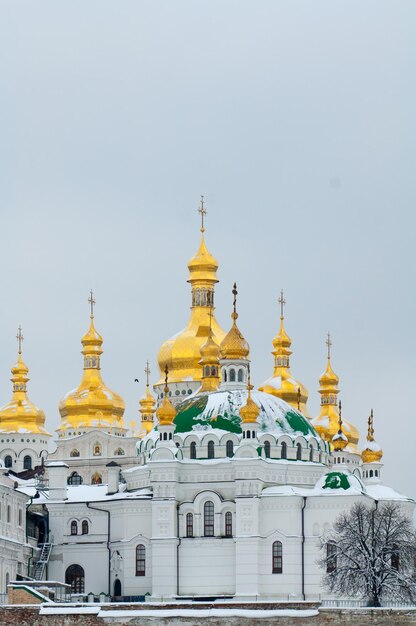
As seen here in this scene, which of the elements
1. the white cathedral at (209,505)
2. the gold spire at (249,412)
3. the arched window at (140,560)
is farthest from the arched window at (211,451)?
the arched window at (140,560)

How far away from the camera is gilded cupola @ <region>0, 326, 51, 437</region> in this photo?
110 meters

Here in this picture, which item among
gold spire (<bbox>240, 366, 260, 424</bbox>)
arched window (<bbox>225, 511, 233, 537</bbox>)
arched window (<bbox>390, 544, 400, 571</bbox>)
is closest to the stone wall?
arched window (<bbox>390, 544, 400, 571</bbox>)

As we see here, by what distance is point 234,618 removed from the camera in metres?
63.5

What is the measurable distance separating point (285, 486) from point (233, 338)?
29.1 ft

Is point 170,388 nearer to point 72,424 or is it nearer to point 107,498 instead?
point 72,424

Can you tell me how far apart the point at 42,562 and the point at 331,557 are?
41.3 ft

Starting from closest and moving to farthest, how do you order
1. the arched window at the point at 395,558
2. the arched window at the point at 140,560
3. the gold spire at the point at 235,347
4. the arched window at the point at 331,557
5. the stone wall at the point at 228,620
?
the stone wall at the point at 228,620 < the arched window at the point at 395,558 < the arched window at the point at 331,557 < the arched window at the point at 140,560 < the gold spire at the point at 235,347

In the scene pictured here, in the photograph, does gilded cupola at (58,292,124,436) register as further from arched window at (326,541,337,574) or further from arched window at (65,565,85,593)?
arched window at (326,541,337,574)

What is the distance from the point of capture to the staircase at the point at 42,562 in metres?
84.1

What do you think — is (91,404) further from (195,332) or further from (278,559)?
(278,559)

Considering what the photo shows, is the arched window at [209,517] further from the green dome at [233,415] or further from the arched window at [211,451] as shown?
the green dome at [233,415]

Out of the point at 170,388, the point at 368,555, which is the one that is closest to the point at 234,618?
the point at 368,555

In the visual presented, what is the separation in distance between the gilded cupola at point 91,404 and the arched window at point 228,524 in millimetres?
24027

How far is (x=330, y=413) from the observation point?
112 metres
